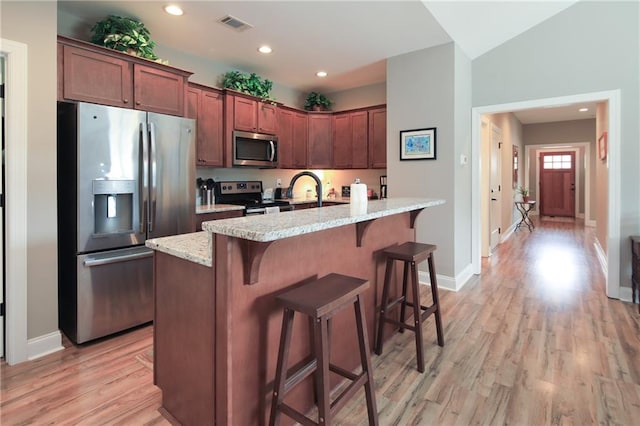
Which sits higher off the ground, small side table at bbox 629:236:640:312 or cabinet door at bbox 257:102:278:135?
cabinet door at bbox 257:102:278:135

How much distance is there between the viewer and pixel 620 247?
351cm

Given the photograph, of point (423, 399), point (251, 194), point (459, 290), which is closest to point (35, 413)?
point (423, 399)

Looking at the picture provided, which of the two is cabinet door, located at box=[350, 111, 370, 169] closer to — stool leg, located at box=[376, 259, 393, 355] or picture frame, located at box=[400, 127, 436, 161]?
picture frame, located at box=[400, 127, 436, 161]

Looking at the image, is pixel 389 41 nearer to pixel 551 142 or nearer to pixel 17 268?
pixel 17 268

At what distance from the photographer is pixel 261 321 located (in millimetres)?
1560

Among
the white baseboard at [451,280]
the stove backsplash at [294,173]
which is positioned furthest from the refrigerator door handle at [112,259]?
the white baseboard at [451,280]

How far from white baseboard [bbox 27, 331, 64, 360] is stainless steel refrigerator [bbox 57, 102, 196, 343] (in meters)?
0.11

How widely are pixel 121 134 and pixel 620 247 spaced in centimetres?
479

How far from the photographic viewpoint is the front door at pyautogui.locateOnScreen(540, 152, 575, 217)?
34.3 ft

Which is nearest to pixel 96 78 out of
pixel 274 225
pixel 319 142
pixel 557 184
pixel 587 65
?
pixel 274 225

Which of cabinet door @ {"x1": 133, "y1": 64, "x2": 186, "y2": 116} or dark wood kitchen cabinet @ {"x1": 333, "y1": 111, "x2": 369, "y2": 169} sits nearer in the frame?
cabinet door @ {"x1": 133, "y1": 64, "x2": 186, "y2": 116}

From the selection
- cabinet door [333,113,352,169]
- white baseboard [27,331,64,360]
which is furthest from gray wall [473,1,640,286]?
white baseboard [27,331,64,360]

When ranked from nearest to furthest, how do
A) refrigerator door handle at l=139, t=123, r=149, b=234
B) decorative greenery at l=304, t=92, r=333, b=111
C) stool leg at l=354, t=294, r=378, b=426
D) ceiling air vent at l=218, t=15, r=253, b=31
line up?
stool leg at l=354, t=294, r=378, b=426, refrigerator door handle at l=139, t=123, r=149, b=234, ceiling air vent at l=218, t=15, r=253, b=31, decorative greenery at l=304, t=92, r=333, b=111

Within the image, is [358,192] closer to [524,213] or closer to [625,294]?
[625,294]
